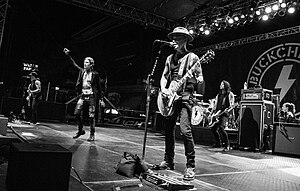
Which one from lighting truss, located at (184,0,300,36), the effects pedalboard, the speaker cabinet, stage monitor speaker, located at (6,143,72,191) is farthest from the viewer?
lighting truss, located at (184,0,300,36)

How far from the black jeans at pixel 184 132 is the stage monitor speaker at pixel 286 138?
5230 millimetres

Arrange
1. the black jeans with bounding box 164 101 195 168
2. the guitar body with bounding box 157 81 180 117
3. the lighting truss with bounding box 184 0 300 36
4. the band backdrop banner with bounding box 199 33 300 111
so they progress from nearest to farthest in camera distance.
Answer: the black jeans with bounding box 164 101 195 168 < the guitar body with bounding box 157 81 180 117 < the lighting truss with bounding box 184 0 300 36 < the band backdrop banner with bounding box 199 33 300 111

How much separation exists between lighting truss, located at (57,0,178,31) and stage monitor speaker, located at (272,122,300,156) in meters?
7.37

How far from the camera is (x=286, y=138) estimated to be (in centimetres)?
781

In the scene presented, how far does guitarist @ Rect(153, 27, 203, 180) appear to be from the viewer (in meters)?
3.63

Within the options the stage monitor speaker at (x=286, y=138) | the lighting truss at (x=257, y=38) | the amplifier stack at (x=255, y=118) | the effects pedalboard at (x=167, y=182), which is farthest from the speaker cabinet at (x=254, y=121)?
the effects pedalboard at (x=167, y=182)

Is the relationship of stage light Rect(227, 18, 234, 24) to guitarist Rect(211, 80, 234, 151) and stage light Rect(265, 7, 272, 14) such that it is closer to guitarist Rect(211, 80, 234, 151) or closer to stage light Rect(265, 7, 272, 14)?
stage light Rect(265, 7, 272, 14)

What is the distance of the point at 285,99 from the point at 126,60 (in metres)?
12.9

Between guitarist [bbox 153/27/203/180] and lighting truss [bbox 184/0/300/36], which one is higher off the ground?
lighting truss [bbox 184/0/300/36]

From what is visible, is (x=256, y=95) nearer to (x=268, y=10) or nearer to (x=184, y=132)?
(x=268, y=10)

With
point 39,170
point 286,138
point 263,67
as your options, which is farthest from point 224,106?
point 39,170

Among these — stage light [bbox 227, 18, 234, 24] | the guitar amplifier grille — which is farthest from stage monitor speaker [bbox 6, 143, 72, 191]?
stage light [bbox 227, 18, 234, 24]

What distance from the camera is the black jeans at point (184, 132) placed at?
361 cm

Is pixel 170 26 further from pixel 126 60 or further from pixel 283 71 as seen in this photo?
pixel 126 60
